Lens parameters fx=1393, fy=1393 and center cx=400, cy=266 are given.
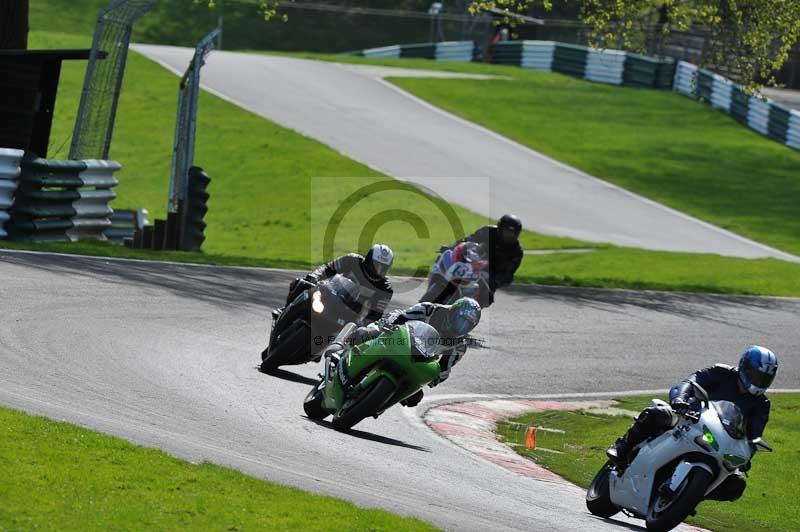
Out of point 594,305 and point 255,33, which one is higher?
point 255,33

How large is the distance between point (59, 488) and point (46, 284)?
832 centimetres

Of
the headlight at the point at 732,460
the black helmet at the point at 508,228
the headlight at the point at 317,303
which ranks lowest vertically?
the headlight at the point at 732,460

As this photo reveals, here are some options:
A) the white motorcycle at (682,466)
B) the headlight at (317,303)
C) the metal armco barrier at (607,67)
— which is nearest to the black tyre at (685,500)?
the white motorcycle at (682,466)

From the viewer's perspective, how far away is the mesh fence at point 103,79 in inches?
856

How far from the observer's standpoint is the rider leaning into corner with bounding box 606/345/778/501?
32.9 ft

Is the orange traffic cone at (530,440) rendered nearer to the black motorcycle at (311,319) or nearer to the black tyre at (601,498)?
the black motorcycle at (311,319)

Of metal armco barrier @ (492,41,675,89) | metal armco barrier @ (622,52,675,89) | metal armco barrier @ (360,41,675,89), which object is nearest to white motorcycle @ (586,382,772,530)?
metal armco barrier @ (492,41,675,89)

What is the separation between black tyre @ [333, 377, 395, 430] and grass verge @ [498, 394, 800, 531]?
1.91 m

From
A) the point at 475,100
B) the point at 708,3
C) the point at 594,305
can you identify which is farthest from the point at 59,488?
the point at 475,100

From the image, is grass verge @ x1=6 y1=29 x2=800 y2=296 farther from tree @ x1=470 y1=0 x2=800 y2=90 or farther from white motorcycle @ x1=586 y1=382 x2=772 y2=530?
white motorcycle @ x1=586 y1=382 x2=772 y2=530

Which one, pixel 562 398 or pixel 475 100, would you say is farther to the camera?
pixel 475 100

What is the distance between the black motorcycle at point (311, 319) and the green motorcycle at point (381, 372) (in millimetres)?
1329

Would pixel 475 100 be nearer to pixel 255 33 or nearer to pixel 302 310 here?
pixel 255 33

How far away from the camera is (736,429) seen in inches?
391
